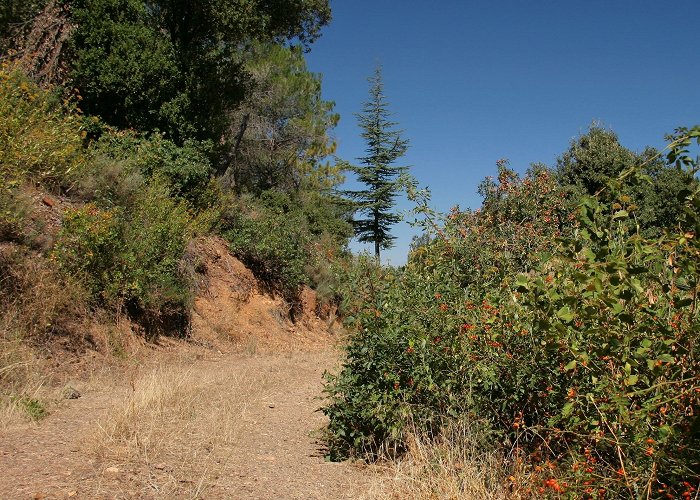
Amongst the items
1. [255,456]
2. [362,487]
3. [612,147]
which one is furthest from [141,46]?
[612,147]

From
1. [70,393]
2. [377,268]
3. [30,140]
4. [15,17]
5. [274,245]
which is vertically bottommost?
[70,393]

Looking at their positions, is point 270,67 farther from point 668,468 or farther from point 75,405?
point 668,468

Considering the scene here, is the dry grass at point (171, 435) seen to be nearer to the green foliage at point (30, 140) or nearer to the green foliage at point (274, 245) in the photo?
the green foliage at point (30, 140)

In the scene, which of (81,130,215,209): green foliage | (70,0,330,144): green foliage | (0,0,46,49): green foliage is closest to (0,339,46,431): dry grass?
(81,130,215,209): green foliage

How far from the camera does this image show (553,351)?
343 cm

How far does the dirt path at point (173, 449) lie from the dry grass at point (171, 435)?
0.01 meters

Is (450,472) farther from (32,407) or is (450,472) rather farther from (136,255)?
(136,255)

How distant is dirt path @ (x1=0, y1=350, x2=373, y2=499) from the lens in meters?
3.85

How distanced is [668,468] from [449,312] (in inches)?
77.4

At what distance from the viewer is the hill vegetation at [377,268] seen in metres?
2.86

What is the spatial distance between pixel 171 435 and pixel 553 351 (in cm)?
319

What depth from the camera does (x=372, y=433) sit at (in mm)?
5008

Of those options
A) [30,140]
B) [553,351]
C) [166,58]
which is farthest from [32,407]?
[166,58]

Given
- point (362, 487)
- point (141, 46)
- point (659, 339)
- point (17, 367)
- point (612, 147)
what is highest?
point (612, 147)
